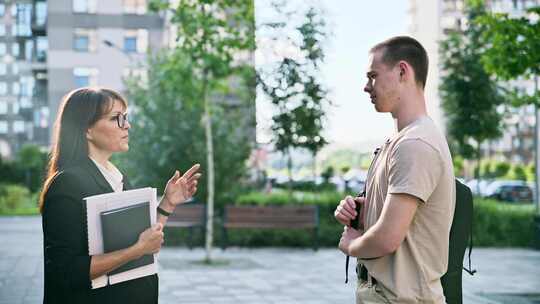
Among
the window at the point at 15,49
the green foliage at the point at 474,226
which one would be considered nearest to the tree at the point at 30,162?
the window at the point at 15,49

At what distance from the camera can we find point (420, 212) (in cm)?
274

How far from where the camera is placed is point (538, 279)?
39.4ft

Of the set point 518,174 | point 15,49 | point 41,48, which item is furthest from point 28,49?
point 518,174

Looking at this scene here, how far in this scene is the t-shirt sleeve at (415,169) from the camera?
2.62 m

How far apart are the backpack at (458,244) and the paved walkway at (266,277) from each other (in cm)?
612

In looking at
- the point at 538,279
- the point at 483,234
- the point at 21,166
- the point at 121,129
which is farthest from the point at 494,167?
the point at 121,129

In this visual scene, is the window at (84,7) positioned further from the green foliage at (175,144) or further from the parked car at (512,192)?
the green foliage at (175,144)

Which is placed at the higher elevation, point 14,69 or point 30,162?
point 14,69

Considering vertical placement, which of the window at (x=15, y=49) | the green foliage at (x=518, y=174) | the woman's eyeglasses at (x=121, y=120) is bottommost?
the green foliage at (x=518, y=174)

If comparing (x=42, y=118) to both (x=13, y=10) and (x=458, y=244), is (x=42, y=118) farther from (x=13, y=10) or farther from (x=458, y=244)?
(x=458, y=244)

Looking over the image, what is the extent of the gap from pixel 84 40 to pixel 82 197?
157 feet

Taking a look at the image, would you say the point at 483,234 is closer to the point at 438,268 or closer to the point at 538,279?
the point at 538,279

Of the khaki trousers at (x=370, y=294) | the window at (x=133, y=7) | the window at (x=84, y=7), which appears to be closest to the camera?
the khaki trousers at (x=370, y=294)

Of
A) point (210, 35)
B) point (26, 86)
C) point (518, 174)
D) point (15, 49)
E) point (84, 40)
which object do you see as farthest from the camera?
point (518, 174)
